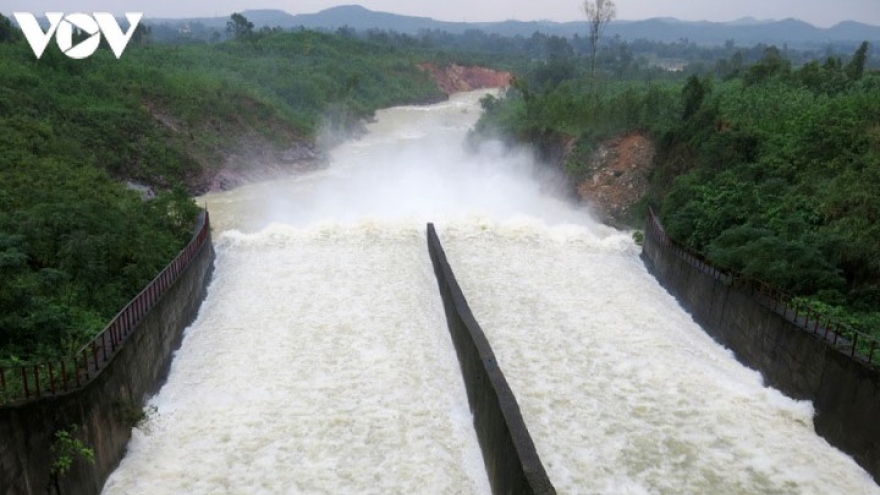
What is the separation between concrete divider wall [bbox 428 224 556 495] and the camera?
847 centimetres

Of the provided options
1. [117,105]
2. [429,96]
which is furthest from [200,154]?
[429,96]

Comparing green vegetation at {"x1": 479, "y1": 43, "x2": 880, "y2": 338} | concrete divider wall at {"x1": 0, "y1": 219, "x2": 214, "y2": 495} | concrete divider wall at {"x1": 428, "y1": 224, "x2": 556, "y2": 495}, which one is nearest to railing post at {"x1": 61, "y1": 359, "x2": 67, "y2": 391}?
concrete divider wall at {"x1": 0, "y1": 219, "x2": 214, "y2": 495}

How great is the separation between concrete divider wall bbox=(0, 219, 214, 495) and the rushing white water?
1.34 ft

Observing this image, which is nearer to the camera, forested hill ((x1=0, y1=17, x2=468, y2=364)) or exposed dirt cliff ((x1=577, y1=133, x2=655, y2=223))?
forested hill ((x1=0, y1=17, x2=468, y2=364))

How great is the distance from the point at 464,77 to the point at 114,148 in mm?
75158

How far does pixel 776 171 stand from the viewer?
19.2 meters

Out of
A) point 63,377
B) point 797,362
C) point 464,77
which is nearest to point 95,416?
point 63,377

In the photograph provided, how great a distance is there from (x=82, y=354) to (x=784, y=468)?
11.3m

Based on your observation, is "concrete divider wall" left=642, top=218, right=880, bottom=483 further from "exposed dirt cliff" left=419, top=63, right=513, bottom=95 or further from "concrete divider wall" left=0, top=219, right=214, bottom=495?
"exposed dirt cliff" left=419, top=63, right=513, bottom=95

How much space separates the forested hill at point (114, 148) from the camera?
12.2 m

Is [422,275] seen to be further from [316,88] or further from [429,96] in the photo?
[429,96]

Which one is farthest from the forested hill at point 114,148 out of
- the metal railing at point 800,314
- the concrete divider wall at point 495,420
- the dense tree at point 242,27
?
the metal railing at point 800,314

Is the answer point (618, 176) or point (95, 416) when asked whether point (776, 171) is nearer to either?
point (618, 176)

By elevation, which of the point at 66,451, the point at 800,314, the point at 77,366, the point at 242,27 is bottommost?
the point at 66,451
